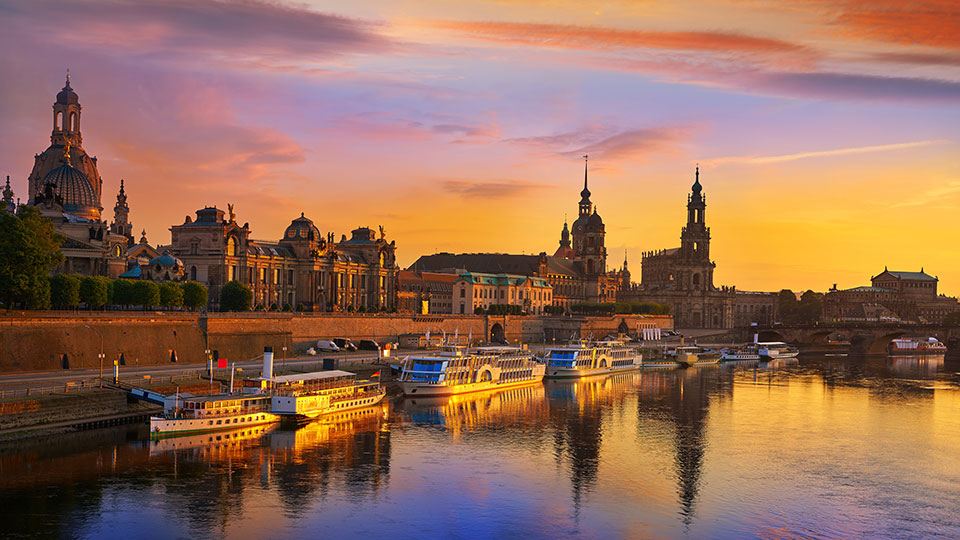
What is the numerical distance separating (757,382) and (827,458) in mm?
46470

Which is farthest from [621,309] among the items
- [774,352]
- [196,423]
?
[196,423]

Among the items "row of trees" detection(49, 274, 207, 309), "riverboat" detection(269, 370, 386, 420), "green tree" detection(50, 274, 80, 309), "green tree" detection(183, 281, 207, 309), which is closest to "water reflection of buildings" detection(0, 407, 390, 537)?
"riverboat" detection(269, 370, 386, 420)

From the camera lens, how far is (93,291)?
75.0 metres

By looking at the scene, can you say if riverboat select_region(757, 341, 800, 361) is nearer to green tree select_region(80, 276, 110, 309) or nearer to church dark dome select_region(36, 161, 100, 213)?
green tree select_region(80, 276, 110, 309)

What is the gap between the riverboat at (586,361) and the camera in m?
98.4

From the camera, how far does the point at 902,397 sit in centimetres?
8350

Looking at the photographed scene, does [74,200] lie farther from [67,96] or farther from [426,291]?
[426,291]

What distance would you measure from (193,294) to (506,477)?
2011 inches

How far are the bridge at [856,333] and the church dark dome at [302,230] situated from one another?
307 ft

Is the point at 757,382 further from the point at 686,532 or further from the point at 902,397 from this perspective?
the point at 686,532

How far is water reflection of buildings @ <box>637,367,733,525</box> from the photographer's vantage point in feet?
151

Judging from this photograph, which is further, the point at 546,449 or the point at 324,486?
the point at 546,449

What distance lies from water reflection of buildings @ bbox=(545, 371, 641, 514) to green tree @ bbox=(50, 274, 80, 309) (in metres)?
39.0

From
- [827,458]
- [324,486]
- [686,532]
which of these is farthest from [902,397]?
[324,486]
